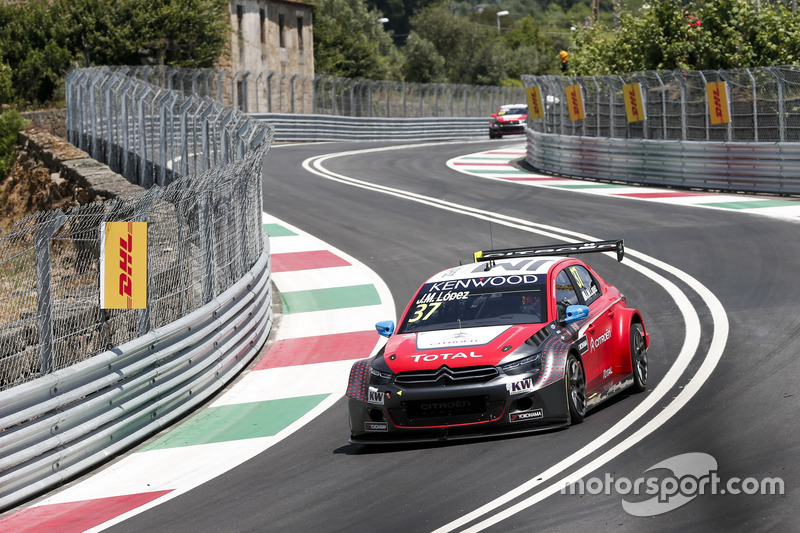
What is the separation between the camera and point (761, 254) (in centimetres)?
1730

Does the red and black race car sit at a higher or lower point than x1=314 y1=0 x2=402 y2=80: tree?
lower

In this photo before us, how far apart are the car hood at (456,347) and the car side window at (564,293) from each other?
0.51m

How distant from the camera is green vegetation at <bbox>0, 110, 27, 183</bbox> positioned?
32.2 metres

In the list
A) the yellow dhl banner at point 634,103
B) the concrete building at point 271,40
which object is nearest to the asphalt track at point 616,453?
the yellow dhl banner at point 634,103

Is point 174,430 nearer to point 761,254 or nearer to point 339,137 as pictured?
point 761,254

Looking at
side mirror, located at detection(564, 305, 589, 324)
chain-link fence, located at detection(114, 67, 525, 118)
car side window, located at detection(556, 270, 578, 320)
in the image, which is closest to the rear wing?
car side window, located at detection(556, 270, 578, 320)

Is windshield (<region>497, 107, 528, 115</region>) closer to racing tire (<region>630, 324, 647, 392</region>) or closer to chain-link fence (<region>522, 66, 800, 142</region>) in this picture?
chain-link fence (<region>522, 66, 800, 142</region>)

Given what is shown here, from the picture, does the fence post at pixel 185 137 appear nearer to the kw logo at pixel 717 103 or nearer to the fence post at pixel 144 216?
the fence post at pixel 144 216

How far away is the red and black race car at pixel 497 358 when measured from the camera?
9.08 m

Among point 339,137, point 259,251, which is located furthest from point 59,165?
point 339,137

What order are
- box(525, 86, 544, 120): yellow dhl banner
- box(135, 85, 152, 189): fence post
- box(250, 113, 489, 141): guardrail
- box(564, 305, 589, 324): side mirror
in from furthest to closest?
box(250, 113, 489, 141): guardrail
box(525, 86, 544, 120): yellow dhl banner
box(135, 85, 152, 189): fence post
box(564, 305, 589, 324): side mirror

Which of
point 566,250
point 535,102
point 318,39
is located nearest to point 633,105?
point 535,102

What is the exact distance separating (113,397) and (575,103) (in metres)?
22.7

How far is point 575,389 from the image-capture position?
31.0 ft
